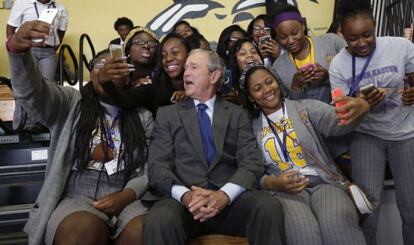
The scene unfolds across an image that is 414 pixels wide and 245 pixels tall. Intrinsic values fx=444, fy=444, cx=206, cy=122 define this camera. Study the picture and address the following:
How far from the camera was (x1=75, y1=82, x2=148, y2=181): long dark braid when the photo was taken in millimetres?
2211

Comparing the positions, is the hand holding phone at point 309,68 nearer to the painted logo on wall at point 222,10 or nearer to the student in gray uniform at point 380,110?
the student in gray uniform at point 380,110

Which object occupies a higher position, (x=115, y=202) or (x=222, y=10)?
(x=222, y=10)

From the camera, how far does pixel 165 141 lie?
2227 millimetres

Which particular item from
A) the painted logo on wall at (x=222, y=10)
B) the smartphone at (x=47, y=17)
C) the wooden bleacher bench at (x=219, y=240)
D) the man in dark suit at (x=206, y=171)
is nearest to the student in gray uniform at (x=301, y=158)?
the man in dark suit at (x=206, y=171)

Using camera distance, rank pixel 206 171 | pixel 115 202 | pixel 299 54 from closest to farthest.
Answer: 1. pixel 115 202
2. pixel 206 171
3. pixel 299 54

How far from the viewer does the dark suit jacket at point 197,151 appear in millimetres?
2105

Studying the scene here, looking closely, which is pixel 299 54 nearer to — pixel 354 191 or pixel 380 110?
pixel 380 110

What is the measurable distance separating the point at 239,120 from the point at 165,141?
1.31 feet

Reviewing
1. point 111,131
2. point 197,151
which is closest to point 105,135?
point 111,131

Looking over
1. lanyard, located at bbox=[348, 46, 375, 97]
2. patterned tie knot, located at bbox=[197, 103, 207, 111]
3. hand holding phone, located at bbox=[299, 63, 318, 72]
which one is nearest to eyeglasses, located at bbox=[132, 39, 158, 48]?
patterned tie knot, located at bbox=[197, 103, 207, 111]

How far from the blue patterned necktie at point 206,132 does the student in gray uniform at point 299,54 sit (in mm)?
649

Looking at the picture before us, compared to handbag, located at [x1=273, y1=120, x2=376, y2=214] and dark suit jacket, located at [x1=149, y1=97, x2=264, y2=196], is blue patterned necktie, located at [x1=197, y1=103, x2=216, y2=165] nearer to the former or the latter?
dark suit jacket, located at [x1=149, y1=97, x2=264, y2=196]

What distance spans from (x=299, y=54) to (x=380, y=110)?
0.65 m

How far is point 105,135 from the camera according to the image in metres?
2.28
